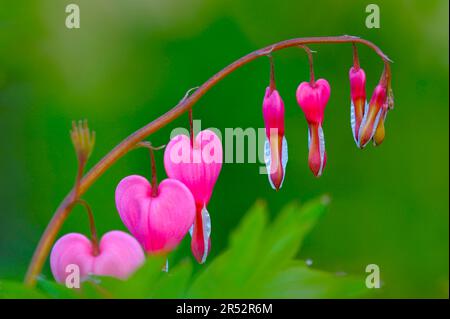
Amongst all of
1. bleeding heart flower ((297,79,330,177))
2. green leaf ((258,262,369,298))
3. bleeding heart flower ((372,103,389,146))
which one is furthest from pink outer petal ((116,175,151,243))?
bleeding heart flower ((372,103,389,146))

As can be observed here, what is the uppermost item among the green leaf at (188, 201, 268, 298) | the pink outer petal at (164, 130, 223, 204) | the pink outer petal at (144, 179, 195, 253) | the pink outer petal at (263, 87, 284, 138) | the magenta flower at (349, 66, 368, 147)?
the magenta flower at (349, 66, 368, 147)

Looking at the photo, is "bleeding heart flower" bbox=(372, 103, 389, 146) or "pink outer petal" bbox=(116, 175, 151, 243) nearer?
"pink outer petal" bbox=(116, 175, 151, 243)

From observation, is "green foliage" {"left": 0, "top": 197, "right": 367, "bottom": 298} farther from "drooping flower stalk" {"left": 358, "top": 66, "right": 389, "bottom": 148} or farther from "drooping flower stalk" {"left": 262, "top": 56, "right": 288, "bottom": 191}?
"drooping flower stalk" {"left": 358, "top": 66, "right": 389, "bottom": 148}

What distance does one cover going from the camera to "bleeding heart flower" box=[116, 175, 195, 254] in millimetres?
1109

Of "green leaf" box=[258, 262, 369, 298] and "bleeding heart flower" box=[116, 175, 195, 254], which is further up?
"bleeding heart flower" box=[116, 175, 195, 254]

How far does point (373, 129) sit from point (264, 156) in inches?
8.7

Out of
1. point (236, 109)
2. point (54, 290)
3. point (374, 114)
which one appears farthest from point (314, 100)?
point (54, 290)

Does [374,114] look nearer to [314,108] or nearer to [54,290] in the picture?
[314,108]

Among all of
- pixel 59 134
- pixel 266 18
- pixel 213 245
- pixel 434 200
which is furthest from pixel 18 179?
pixel 434 200

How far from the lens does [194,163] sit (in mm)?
1169

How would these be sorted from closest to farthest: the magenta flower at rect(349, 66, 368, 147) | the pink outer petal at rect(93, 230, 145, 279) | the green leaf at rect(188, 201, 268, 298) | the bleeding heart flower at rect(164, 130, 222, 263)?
the green leaf at rect(188, 201, 268, 298) < the pink outer petal at rect(93, 230, 145, 279) < the bleeding heart flower at rect(164, 130, 222, 263) < the magenta flower at rect(349, 66, 368, 147)

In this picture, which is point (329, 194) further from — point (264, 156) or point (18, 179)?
point (18, 179)
